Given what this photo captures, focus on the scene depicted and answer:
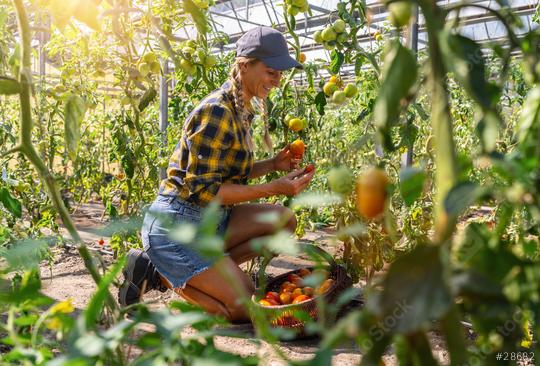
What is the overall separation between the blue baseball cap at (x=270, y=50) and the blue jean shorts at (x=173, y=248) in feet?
2.10

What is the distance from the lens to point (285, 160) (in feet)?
8.85

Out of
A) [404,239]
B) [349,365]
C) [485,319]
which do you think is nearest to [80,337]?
[485,319]

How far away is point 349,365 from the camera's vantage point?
79.0 inches

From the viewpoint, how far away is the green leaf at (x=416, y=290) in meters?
0.40

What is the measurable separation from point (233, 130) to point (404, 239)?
4.79 ft

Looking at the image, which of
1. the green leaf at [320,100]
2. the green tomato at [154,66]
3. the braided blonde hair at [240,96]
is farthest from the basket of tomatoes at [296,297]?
the green tomato at [154,66]

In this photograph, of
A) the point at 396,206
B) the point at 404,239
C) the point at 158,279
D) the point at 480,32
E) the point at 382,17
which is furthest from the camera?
the point at 480,32

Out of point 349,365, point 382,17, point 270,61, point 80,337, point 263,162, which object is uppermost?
point 382,17

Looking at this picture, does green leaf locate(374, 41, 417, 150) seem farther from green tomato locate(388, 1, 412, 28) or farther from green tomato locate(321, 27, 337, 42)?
green tomato locate(321, 27, 337, 42)

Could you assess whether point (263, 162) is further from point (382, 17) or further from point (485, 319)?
point (382, 17)

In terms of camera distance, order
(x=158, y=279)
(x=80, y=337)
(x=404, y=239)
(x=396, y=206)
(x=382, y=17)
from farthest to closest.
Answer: (x=382, y=17) < (x=396, y=206) < (x=404, y=239) < (x=158, y=279) < (x=80, y=337)

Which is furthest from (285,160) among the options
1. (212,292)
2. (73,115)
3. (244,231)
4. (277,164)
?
(73,115)

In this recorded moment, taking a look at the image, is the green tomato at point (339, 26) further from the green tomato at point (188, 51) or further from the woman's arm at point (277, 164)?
the green tomato at point (188, 51)

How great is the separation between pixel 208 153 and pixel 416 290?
6.28 feet
